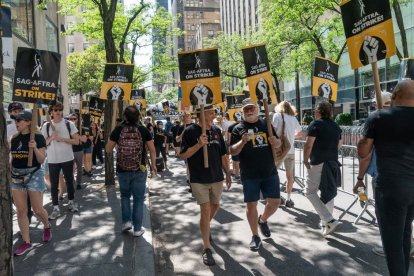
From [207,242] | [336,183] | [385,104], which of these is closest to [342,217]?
[336,183]

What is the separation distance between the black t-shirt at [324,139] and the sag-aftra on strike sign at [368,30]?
102 centimetres

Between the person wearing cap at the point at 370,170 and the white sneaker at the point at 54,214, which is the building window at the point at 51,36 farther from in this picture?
the person wearing cap at the point at 370,170

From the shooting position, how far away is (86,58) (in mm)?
40594

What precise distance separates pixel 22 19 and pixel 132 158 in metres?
14.5

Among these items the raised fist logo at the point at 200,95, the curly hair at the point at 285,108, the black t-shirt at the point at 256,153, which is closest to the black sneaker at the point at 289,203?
the curly hair at the point at 285,108

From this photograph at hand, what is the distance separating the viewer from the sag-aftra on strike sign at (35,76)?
19.1 ft

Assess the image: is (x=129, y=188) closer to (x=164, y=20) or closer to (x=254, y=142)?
(x=254, y=142)

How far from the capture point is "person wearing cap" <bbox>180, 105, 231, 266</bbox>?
5098 mm

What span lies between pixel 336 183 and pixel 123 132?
10.1 feet

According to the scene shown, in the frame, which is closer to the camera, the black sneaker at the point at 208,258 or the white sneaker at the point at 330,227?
the black sneaker at the point at 208,258

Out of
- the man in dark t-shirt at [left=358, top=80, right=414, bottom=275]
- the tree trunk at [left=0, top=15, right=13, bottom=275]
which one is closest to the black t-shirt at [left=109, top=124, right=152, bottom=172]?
the tree trunk at [left=0, top=15, right=13, bottom=275]

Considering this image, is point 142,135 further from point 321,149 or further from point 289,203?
point 289,203

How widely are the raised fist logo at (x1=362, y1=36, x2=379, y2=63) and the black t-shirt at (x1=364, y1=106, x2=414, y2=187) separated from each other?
5.17 ft

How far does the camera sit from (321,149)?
5.96 meters
